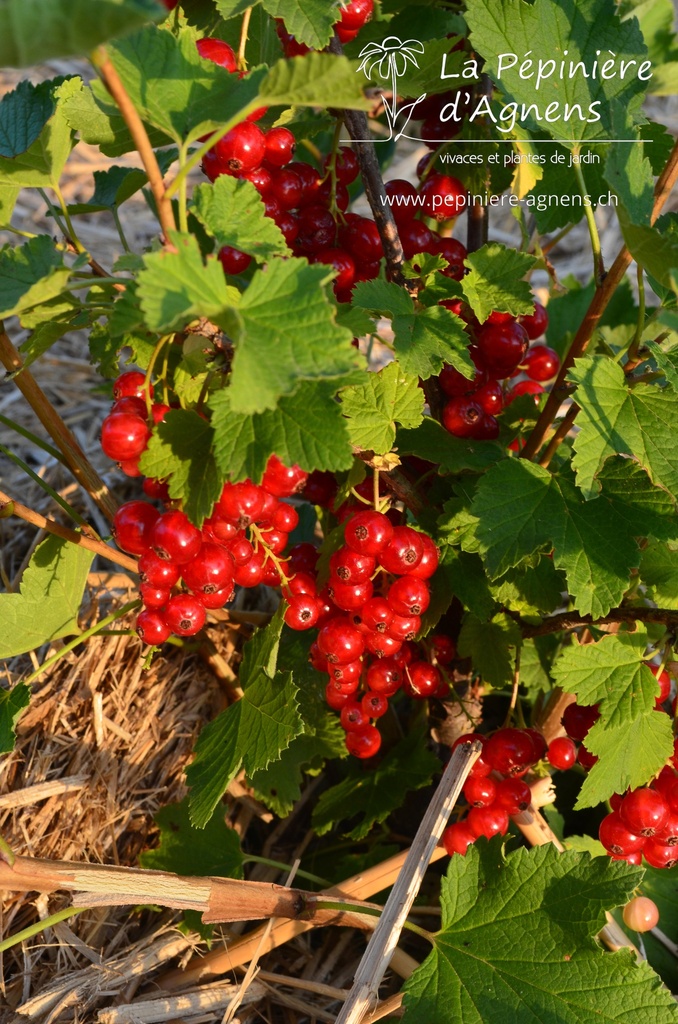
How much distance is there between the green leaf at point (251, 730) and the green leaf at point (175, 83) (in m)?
0.70

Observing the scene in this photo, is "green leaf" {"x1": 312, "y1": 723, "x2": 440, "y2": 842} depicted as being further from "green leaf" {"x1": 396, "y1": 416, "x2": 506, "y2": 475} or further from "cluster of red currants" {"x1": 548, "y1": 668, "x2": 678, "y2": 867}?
"green leaf" {"x1": 396, "y1": 416, "x2": 506, "y2": 475}

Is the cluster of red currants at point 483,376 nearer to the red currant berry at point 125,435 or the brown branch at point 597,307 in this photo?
the brown branch at point 597,307

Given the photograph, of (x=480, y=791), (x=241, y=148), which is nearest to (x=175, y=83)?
(x=241, y=148)

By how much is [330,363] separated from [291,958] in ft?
4.11

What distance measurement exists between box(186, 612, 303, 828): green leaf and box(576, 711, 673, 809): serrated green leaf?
468mm

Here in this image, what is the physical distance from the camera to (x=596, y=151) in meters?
1.37

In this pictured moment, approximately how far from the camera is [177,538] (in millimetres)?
1109

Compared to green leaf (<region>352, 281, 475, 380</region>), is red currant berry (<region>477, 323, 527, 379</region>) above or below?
below

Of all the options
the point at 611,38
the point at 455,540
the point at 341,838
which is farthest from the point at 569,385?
the point at 341,838

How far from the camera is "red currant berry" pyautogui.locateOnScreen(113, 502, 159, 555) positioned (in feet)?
3.92

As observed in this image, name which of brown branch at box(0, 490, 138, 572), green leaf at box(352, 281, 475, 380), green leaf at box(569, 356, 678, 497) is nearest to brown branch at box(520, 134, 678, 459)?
green leaf at box(569, 356, 678, 497)

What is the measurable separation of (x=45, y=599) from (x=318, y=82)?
36.9 inches

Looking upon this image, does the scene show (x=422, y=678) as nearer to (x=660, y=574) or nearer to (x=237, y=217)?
(x=660, y=574)

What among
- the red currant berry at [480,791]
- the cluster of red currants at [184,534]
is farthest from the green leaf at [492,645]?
the cluster of red currants at [184,534]
